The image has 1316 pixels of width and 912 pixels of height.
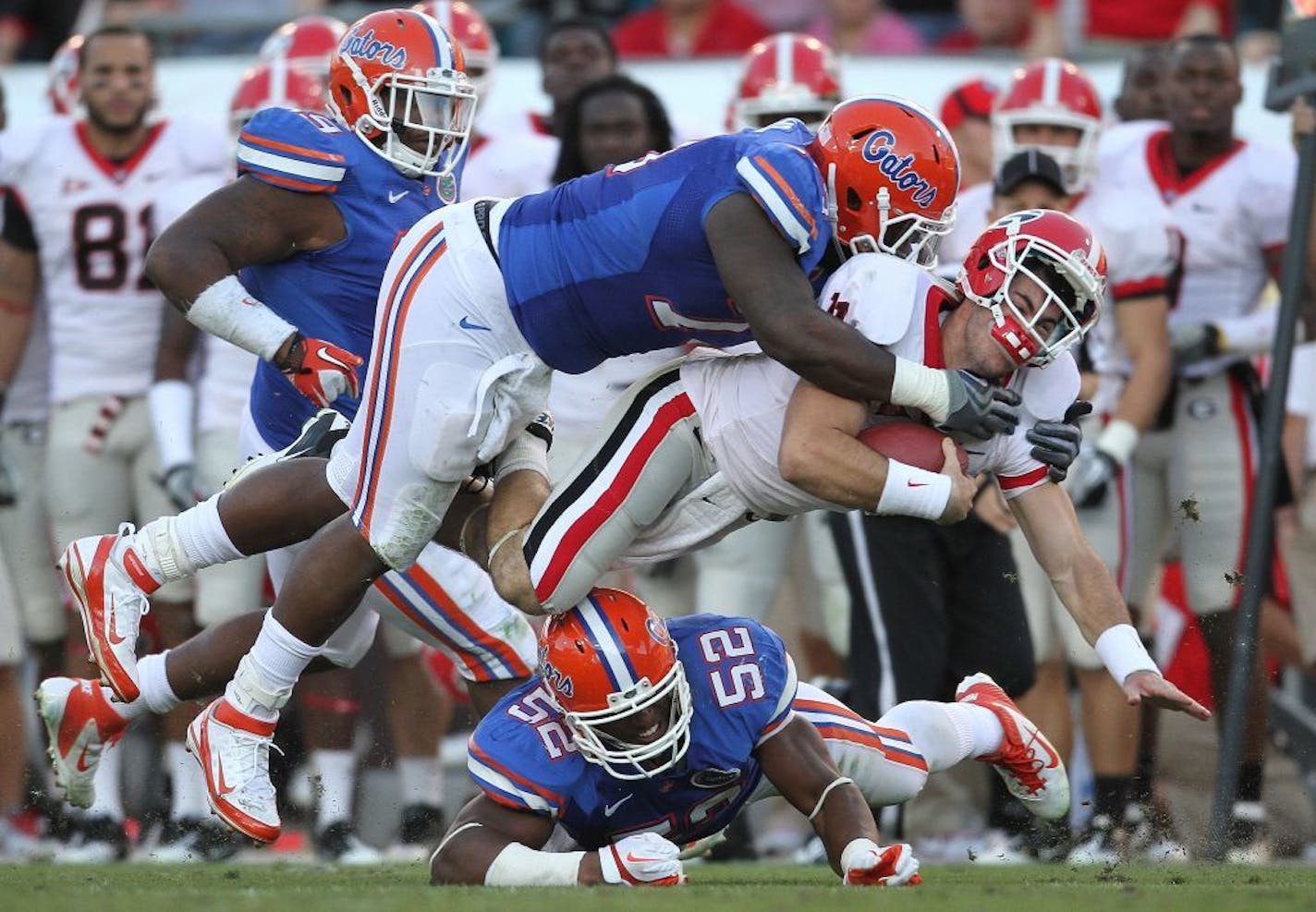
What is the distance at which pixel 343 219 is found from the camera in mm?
5832

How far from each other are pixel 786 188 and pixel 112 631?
200cm

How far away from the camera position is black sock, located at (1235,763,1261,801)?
6.41 m

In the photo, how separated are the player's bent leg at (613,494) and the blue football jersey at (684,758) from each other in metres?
0.28

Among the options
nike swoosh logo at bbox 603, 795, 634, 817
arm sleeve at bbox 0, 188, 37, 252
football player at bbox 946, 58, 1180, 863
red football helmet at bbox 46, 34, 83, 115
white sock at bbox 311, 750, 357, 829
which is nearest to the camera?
nike swoosh logo at bbox 603, 795, 634, 817

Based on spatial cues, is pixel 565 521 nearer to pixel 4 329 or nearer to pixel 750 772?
pixel 750 772

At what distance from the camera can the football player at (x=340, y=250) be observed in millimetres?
5680

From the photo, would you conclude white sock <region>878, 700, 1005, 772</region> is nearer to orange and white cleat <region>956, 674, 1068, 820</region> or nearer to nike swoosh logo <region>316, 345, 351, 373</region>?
orange and white cleat <region>956, 674, 1068, 820</region>

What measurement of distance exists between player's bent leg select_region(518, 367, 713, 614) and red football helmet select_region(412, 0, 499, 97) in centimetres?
287

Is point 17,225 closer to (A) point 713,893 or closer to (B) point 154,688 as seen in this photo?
(B) point 154,688

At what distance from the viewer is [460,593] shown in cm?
593

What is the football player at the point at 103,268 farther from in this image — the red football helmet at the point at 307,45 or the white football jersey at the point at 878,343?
the white football jersey at the point at 878,343

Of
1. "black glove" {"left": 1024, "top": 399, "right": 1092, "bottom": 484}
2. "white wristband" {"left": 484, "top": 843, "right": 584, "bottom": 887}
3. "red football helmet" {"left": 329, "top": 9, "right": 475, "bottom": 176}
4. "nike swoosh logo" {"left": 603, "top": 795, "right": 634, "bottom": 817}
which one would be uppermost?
"red football helmet" {"left": 329, "top": 9, "right": 475, "bottom": 176}

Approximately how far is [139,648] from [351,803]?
84 cm

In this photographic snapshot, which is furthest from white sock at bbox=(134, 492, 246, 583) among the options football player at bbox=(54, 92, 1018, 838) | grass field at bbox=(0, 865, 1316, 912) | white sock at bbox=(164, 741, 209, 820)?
white sock at bbox=(164, 741, 209, 820)
